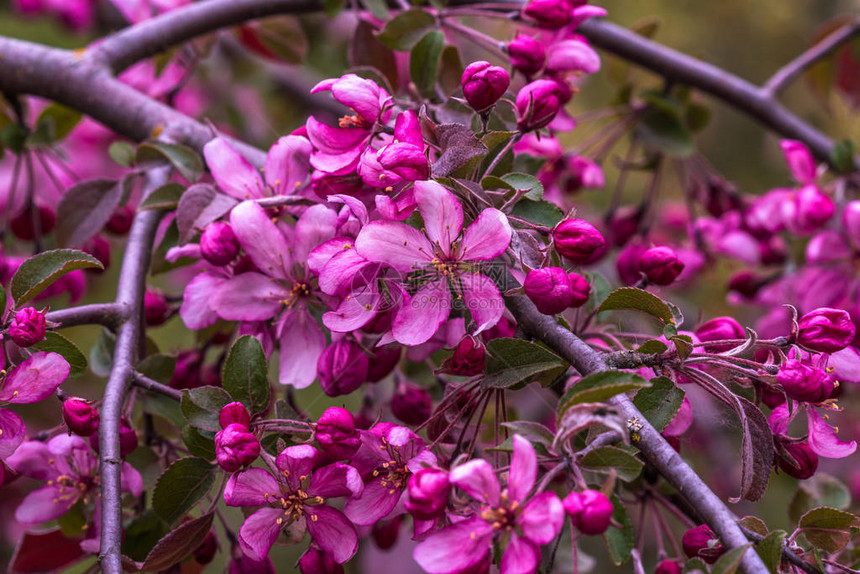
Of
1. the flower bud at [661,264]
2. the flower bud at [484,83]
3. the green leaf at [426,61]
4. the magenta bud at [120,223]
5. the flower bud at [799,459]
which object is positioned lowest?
the magenta bud at [120,223]

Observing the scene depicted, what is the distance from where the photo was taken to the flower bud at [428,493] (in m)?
0.66

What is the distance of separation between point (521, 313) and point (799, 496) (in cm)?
61

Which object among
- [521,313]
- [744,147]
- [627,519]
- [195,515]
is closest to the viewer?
[627,519]

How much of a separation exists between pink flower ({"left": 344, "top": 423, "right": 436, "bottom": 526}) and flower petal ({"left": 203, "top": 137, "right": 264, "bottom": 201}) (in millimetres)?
364

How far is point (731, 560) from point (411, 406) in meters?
0.48

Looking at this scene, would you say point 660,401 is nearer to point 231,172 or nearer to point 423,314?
point 423,314

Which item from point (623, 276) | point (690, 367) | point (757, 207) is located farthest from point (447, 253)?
point (757, 207)

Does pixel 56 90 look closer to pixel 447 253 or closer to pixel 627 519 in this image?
pixel 447 253

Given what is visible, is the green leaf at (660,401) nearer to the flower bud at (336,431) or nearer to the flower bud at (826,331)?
the flower bud at (826,331)

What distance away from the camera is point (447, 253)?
0.81 metres

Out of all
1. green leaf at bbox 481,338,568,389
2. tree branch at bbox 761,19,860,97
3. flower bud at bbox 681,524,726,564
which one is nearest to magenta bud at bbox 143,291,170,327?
green leaf at bbox 481,338,568,389

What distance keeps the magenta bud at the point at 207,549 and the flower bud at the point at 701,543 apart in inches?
21.4

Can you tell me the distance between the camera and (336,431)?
2.53ft

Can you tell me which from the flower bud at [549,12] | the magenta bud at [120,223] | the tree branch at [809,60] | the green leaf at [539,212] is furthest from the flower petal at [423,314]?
the tree branch at [809,60]
